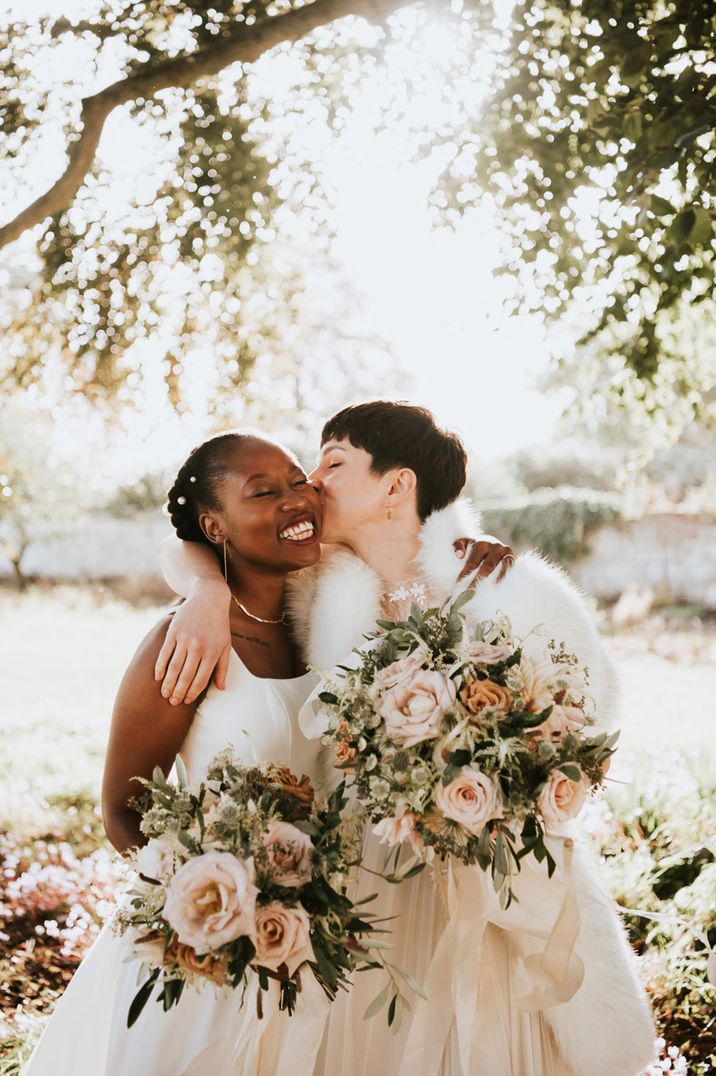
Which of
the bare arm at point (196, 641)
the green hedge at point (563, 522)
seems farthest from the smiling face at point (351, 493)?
the green hedge at point (563, 522)

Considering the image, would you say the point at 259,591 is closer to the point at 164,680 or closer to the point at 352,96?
the point at 164,680

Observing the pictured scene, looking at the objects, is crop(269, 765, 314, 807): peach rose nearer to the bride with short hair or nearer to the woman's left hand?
the bride with short hair

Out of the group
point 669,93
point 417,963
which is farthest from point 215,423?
point 417,963

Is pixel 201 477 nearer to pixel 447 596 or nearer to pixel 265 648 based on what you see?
pixel 265 648

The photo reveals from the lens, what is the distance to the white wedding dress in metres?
2.20

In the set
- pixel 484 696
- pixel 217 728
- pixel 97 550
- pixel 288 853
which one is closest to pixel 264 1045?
pixel 288 853

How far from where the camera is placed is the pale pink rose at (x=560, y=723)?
1.94 metres

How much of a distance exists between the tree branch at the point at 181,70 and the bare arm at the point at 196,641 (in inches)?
124

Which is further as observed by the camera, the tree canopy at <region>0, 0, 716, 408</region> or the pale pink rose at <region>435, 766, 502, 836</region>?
the tree canopy at <region>0, 0, 716, 408</region>

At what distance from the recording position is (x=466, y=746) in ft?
6.20

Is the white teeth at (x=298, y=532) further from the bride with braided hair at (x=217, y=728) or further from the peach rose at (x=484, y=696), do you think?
the peach rose at (x=484, y=696)

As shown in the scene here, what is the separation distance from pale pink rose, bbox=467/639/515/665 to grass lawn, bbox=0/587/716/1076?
17.1 inches

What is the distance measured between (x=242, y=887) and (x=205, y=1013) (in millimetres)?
748

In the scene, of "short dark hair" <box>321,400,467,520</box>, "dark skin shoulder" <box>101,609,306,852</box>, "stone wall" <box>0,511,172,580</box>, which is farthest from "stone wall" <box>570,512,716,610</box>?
"dark skin shoulder" <box>101,609,306,852</box>
